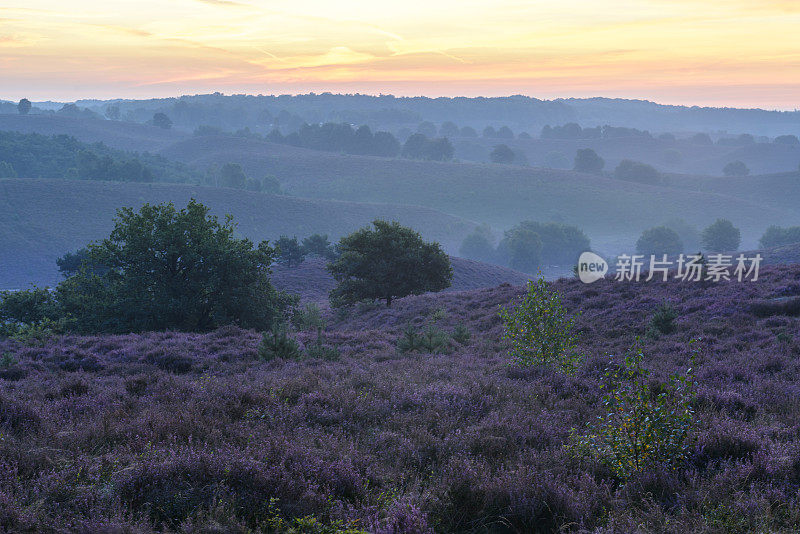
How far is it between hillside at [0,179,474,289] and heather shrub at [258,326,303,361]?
308 feet

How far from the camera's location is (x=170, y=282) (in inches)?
893

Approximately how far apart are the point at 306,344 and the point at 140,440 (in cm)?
1139

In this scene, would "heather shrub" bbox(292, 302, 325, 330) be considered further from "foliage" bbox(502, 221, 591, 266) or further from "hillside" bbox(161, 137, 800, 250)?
"hillside" bbox(161, 137, 800, 250)

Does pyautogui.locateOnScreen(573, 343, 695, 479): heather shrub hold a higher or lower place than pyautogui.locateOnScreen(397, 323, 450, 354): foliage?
higher

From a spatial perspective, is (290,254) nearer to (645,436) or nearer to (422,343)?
(422,343)

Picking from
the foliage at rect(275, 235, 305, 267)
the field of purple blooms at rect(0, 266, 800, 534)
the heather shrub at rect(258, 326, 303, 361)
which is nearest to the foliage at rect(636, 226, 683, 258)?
the foliage at rect(275, 235, 305, 267)

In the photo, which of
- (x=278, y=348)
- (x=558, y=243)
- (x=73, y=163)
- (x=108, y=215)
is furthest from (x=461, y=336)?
(x=73, y=163)

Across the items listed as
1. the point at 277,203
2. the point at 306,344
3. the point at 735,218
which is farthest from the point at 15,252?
the point at 735,218

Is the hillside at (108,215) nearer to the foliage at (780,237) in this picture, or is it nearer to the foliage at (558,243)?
the foliage at (558,243)

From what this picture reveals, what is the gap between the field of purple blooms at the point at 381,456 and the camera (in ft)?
14.0

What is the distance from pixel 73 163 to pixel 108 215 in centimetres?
5761

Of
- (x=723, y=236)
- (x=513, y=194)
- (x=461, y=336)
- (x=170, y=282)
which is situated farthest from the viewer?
(x=513, y=194)

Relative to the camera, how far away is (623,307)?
20.5 m

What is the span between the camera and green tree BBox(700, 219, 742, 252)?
114 meters
